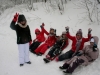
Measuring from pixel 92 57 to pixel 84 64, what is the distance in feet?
1.22

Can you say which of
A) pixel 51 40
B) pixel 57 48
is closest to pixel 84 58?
pixel 57 48

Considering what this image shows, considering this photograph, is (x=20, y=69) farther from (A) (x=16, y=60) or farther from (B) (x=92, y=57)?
(B) (x=92, y=57)

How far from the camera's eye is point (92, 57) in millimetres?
5102

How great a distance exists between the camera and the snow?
5.29m

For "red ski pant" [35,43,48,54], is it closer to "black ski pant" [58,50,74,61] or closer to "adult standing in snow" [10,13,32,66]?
"adult standing in snow" [10,13,32,66]

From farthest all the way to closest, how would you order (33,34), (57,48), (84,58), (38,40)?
(33,34) < (38,40) < (57,48) < (84,58)

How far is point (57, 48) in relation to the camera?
6059mm

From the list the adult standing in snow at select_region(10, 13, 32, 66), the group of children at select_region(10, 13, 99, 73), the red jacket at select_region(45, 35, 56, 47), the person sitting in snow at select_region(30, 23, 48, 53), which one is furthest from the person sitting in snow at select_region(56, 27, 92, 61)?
the person sitting in snow at select_region(30, 23, 48, 53)

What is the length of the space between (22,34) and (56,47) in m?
1.58

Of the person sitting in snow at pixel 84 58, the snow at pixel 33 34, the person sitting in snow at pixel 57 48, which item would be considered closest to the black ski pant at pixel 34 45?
the snow at pixel 33 34

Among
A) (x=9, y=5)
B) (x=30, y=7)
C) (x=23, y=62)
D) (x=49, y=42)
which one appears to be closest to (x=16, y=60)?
(x=23, y=62)

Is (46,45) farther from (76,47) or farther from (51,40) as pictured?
(76,47)

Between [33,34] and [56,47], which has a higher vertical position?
[33,34]

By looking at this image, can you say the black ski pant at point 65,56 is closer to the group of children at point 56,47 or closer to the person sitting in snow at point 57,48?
the group of children at point 56,47
